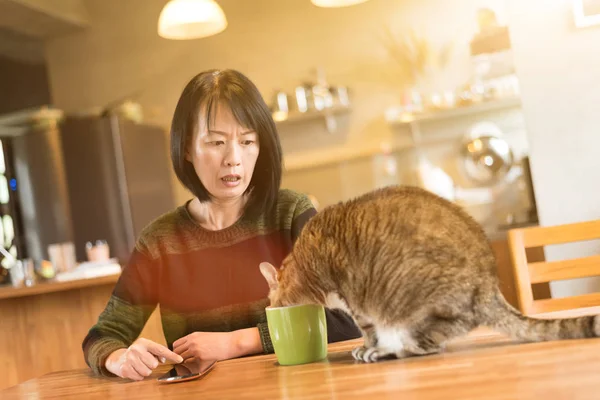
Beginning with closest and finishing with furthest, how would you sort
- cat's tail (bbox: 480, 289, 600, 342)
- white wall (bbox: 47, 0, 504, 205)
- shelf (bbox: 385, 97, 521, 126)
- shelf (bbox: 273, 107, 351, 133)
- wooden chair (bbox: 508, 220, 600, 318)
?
cat's tail (bbox: 480, 289, 600, 342) < wooden chair (bbox: 508, 220, 600, 318) < shelf (bbox: 385, 97, 521, 126) < white wall (bbox: 47, 0, 504, 205) < shelf (bbox: 273, 107, 351, 133)

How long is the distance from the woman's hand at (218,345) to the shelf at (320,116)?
3718mm

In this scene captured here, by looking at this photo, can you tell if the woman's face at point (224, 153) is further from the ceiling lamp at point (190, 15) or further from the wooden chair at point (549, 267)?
the ceiling lamp at point (190, 15)

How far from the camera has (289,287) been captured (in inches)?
43.8

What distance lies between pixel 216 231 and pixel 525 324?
763mm

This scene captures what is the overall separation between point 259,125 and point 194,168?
189mm

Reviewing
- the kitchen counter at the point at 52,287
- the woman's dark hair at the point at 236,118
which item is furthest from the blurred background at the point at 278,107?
the woman's dark hair at the point at 236,118

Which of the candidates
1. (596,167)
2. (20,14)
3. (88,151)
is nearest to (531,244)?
(596,167)

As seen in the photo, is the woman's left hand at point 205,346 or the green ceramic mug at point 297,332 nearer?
the green ceramic mug at point 297,332

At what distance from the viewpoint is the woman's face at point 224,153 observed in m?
1.44

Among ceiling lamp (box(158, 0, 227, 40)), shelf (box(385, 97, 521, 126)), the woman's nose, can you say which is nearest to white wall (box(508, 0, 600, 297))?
ceiling lamp (box(158, 0, 227, 40))

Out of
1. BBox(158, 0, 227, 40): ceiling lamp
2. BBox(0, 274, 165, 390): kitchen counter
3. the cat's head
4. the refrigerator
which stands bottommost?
BBox(0, 274, 165, 390): kitchen counter

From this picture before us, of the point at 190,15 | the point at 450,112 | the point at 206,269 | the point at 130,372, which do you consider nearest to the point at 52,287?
the point at 190,15

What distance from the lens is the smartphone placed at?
111cm

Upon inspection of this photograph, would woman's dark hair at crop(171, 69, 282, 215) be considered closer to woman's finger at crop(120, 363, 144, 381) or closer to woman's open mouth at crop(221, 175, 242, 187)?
woman's open mouth at crop(221, 175, 242, 187)
